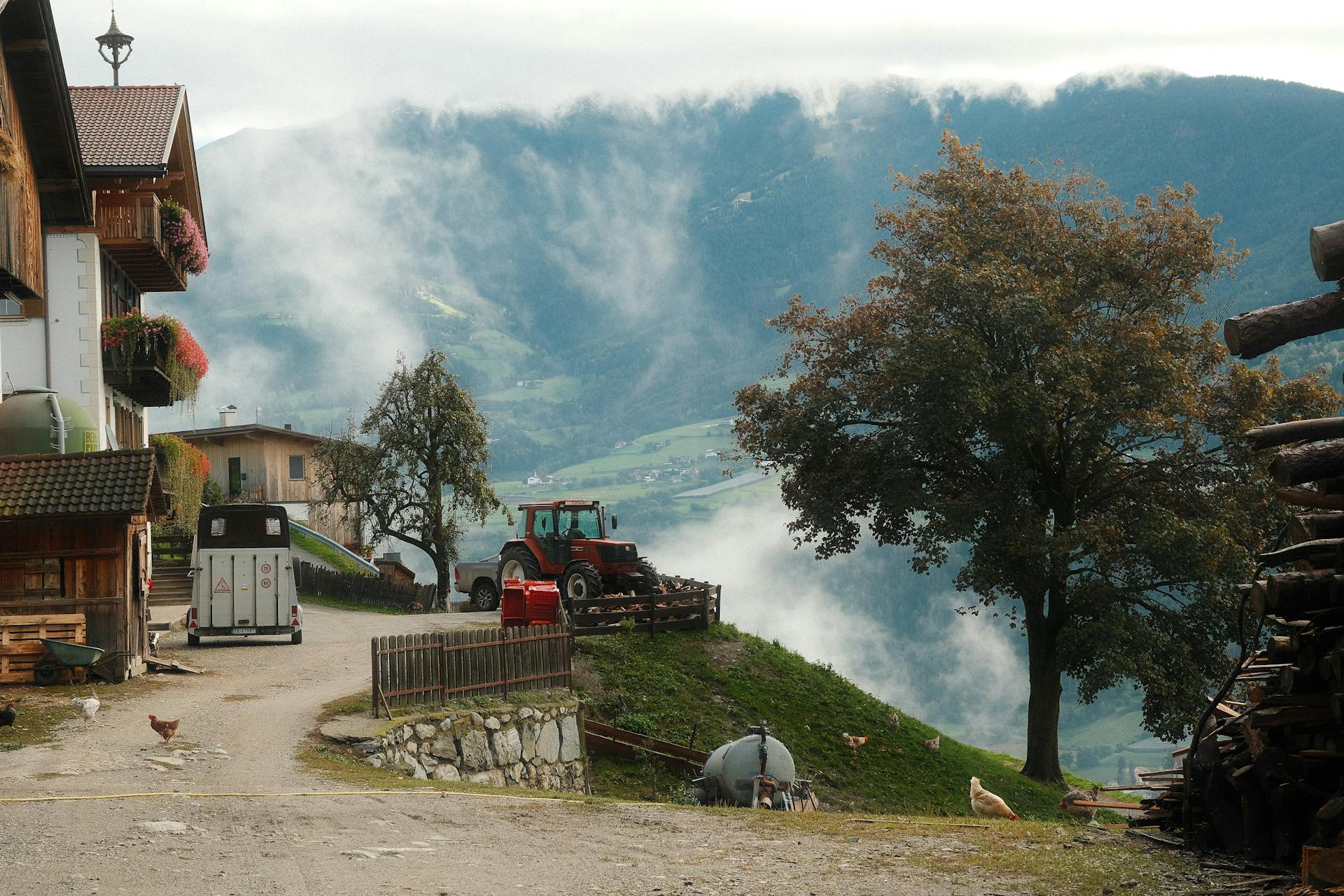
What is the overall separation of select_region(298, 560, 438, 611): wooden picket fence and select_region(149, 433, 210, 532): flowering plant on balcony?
40.6 ft

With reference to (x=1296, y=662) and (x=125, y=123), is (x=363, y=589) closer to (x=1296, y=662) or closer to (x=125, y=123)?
(x=125, y=123)

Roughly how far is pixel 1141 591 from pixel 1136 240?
8.04m

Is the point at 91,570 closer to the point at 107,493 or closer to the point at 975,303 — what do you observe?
the point at 107,493

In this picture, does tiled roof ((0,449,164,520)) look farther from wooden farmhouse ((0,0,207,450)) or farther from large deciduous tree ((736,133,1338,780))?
large deciduous tree ((736,133,1338,780))

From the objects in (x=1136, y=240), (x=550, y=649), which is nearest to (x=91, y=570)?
(x=550, y=649)

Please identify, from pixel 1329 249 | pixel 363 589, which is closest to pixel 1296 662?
pixel 1329 249

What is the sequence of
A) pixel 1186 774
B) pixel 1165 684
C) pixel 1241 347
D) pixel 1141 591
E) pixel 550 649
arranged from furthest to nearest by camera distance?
pixel 1141 591 < pixel 1165 684 < pixel 550 649 < pixel 1186 774 < pixel 1241 347

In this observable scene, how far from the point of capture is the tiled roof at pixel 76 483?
2238 cm

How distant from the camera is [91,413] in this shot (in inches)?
1193

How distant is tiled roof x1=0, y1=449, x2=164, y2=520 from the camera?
22375mm

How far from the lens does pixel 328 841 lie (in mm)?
12180

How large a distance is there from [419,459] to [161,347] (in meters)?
21.6

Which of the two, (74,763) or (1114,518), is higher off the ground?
(1114,518)

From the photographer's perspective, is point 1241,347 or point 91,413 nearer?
point 1241,347
